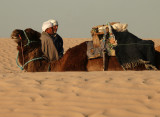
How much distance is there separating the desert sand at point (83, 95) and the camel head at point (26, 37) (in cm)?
117

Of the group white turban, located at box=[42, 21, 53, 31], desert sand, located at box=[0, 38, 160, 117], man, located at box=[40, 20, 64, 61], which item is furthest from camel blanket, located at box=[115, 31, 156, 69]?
white turban, located at box=[42, 21, 53, 31]

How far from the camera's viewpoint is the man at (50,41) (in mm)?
6387

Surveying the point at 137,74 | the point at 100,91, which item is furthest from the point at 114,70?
the point at 100,91

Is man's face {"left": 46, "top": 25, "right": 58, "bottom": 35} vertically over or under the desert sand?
over

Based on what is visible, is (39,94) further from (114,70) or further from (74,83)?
(114,70)

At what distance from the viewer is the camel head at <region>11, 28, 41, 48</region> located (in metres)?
6.26

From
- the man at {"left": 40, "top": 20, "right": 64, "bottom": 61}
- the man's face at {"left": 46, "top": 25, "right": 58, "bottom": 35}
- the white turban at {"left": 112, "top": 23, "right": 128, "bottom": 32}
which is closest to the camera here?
the white turban at {"left": 112, "top": 23, "right": 128, "bottom": 32}

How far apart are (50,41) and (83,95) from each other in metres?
2.50

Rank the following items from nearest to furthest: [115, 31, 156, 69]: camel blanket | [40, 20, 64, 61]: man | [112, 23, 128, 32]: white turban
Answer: [115, 31, 156, 69]: camel blanket < [112, 23, 128, 32]: white turban < [40, 20, 64, 61]: man

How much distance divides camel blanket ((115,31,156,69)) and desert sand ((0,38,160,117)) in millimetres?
462

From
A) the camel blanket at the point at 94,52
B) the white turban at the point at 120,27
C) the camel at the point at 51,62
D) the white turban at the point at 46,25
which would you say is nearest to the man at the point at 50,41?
the white turban at the point at 46,25

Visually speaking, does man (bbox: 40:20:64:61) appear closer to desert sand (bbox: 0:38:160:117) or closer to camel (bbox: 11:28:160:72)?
camel (bbox: 11:28:160:72)

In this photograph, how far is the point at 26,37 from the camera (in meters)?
6.38

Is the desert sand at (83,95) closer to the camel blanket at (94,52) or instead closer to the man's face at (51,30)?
the camel blanket at (94,52)
